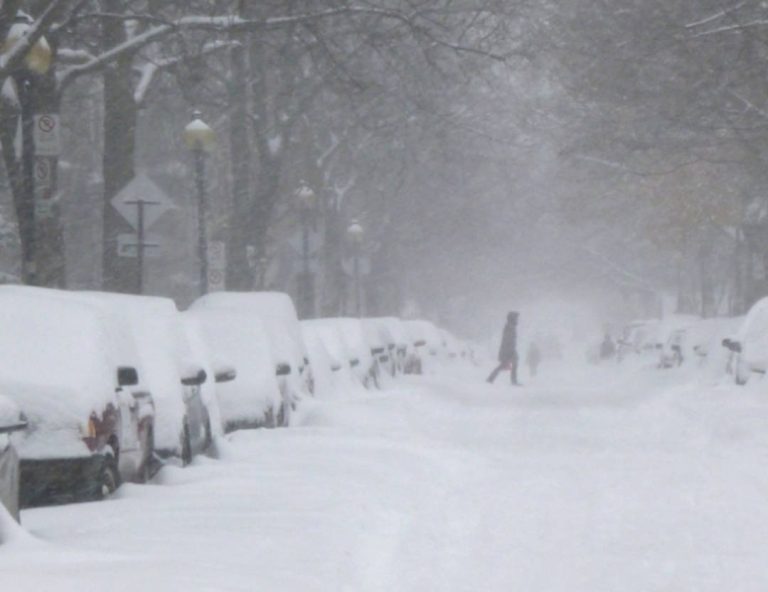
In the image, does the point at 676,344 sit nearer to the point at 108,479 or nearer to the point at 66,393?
the point at 108,479

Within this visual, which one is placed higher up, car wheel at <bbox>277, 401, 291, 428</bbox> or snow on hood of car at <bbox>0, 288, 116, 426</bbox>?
snow on hood of car at <bbox>0, 288, 116, 426</bbox>

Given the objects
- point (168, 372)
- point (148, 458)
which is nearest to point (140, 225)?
point (168, 372)

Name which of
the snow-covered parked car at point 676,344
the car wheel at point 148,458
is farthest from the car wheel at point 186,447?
the snow-covered parked car at point 676,344

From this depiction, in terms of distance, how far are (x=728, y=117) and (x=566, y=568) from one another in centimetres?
2160

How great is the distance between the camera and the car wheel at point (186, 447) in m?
14.8

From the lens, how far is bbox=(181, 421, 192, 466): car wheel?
14.8 metres

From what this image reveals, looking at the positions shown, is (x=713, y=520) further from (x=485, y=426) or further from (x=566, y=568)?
(x=485, y=426)

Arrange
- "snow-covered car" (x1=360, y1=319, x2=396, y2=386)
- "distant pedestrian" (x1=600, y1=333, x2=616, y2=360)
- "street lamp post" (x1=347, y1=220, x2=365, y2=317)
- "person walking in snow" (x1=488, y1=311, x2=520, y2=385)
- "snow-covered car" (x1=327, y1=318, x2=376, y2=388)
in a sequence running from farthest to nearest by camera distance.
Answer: "distant pedestrian" (x1=600, y1=333, x2=616, y2=360)
"street lamp post" (x1=347, y1=220, x2=365, y2=317)
"person walking in snow" (x1=488, y1=311, x2=520, y2=385)
"snow-covered car" (x1=360, y1=319, x2=396, y2=386)
"snow-covered car" (x1=327, y1=318, x2=376, y2=388)

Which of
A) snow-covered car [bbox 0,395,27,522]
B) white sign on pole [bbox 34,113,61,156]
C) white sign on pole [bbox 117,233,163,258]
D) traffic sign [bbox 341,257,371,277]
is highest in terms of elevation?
white sign on pole [bbox 34,113,61,156]

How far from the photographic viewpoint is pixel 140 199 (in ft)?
79.5

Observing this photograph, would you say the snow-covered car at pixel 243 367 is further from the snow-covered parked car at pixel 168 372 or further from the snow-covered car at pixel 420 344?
the snow-covered car at pixel 420 344

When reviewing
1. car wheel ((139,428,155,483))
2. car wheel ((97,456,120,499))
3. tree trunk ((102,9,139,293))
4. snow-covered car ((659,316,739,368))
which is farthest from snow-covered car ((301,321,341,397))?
car wheel ((97,456,120,499))

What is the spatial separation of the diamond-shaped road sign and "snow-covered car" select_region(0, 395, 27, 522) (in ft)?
49.6

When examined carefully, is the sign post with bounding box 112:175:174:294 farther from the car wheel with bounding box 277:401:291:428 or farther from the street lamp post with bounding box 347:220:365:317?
the street lamp post with bounding box 347:220:365:317
